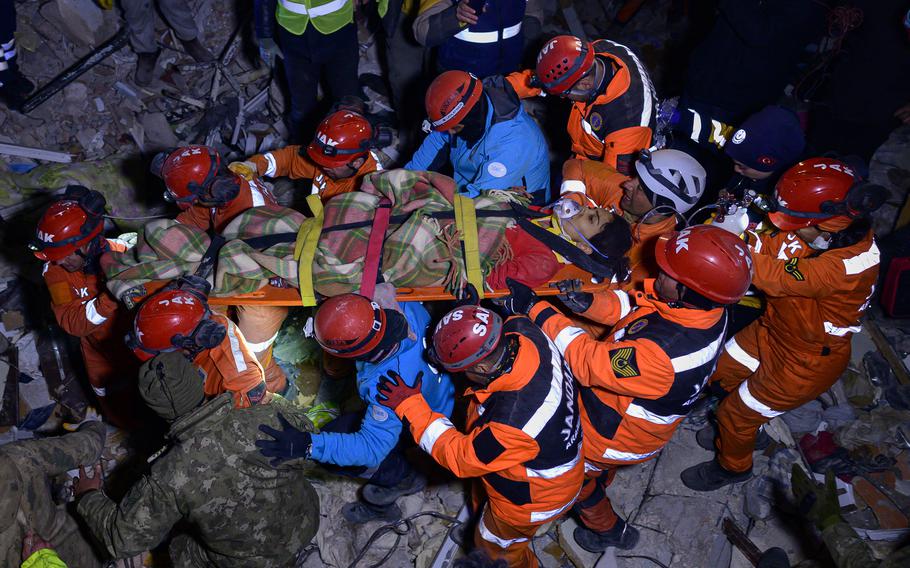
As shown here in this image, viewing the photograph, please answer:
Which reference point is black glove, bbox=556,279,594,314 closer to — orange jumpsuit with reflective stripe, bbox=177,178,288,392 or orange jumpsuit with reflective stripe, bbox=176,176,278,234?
orange jumpsuit with reflective stripe, bbox=177,178,288,392

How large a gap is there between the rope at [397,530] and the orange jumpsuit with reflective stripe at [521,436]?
124 cm

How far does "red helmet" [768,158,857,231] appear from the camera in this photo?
3.87 m

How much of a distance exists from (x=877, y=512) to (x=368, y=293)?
460 centimetres

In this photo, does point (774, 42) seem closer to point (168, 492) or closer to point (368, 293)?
point (368, 293)

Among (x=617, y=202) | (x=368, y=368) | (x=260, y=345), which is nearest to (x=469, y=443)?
(x=368, y=368)

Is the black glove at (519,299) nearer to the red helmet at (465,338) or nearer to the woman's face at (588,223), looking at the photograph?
the woman's face at (588,223)

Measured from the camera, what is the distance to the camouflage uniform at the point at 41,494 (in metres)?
3.49

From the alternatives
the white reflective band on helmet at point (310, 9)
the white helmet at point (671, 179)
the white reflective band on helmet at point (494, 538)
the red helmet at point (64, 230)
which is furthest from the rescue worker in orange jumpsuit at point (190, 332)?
the white reflective band on helmet at point (310, 9)

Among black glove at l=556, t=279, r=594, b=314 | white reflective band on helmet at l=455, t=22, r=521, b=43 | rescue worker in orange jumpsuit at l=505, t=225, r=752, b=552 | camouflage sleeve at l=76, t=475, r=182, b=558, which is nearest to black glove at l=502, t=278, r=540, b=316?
rescue worker in orange jumpsuit at l=505, t=225, r=752, b=552

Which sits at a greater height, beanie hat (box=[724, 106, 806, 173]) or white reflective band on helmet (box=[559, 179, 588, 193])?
beanie hat (box=[724, 106, 806, 173])

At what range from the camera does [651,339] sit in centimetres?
366

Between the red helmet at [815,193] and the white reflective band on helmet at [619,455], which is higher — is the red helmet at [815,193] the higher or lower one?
the higher one

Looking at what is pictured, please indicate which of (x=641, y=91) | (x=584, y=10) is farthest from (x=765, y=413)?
(x=584, y=10)

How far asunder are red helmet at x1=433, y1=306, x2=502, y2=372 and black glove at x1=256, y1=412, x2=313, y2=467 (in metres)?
0.99
